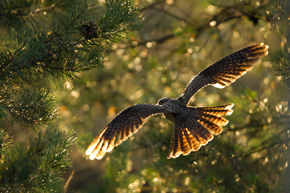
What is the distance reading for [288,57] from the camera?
2393 millimetres

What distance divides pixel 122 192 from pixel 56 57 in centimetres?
130

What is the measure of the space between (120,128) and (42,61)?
757mm

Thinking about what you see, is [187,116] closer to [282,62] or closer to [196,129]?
[196,129]

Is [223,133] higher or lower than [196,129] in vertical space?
higher

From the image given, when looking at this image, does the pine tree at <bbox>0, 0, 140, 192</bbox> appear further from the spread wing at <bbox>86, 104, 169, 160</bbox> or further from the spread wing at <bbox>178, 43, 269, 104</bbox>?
the spread wing at <bbox>178, 43, 269, 104</bbox>

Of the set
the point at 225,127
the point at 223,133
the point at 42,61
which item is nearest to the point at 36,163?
the point at 42,61

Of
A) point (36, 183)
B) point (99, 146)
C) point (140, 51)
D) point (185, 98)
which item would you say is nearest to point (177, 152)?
point (185, 98)

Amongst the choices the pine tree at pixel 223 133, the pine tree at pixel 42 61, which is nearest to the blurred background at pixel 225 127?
the pine tree at pixel 223 133

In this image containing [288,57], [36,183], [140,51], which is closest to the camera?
[36,183]

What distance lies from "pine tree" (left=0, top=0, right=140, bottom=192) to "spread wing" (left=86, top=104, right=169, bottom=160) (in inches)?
15.1

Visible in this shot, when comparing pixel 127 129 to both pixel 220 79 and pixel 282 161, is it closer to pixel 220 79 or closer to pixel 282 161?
pixel 220 79

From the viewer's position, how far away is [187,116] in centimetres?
272

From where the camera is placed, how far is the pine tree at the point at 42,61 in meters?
1.77

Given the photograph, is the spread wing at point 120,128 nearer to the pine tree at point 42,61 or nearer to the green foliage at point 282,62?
the pine tree at point 42,61
